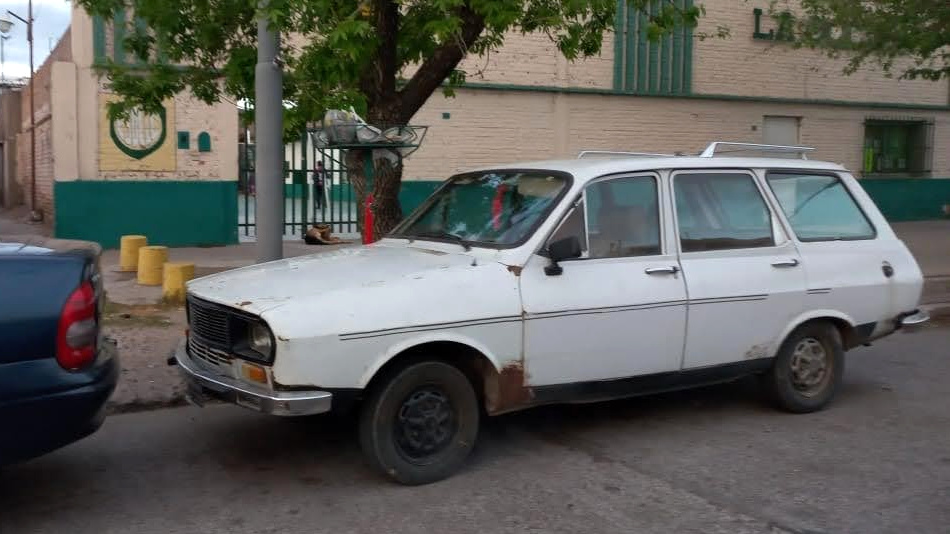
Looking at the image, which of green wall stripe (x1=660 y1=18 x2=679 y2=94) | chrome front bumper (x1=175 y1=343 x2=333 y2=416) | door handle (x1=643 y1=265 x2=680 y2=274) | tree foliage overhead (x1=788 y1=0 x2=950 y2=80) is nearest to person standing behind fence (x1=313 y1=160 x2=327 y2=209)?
green wall stripe (x1=660 y1=18 x2=679 y2=94)

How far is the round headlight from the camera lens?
481 cm

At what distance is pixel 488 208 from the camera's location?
6000mm

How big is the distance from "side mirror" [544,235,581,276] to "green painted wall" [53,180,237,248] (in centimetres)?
1060

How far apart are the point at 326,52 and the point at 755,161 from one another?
3260 millimetres

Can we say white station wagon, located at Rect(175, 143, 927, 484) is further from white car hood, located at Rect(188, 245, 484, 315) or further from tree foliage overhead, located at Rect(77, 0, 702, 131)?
tree foliage overhead, located at Rect(77, 0, 702, 131)

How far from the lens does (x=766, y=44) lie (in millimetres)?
19453

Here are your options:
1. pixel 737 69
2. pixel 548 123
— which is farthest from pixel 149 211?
pixel 737 69

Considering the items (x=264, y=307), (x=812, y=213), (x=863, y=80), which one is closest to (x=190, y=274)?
(x=264, y=307)

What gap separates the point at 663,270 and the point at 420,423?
1.82 meters

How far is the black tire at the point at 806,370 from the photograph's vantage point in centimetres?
648

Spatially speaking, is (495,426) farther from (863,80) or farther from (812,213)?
(863,80)

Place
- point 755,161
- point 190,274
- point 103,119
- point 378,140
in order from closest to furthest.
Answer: point 755,161 → point 378,140 → point 190,274 → point 103,119

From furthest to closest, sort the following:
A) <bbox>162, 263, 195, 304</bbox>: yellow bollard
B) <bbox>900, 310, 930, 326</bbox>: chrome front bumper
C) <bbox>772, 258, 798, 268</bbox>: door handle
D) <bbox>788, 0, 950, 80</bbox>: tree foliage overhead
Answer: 1. <bbox>788, 0, 950, 80</bbox>: tree foliage overhead
2. <bbox>162, 263, 195, 304</bbox>: yellow bollard
3. <bbox>900, 310, 930, 326</bbox>: chrome front bumper
4. <bbox>772, 258, 798, 268</bbox>: door handle

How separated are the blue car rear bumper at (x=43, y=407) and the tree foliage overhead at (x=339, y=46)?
11.5 feet
